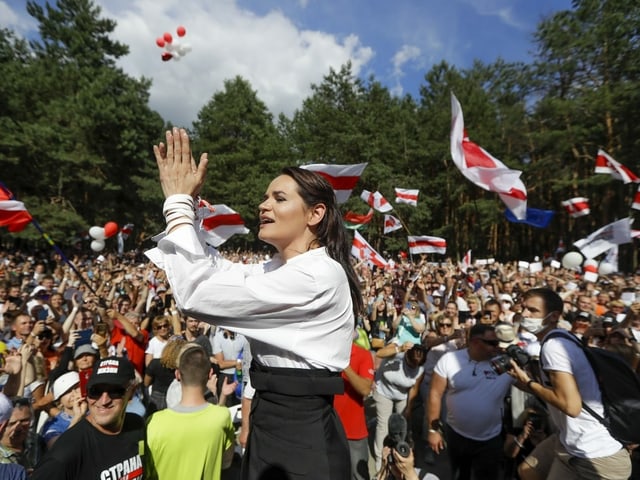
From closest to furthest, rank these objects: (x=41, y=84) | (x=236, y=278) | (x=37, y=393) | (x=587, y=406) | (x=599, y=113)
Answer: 1. (x=236, y=278)
2. (x=587, y=406)
3. (x=37, y=393)
4. (x=599, y=113)
5. (x=41, y=84)

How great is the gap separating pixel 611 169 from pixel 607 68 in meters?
15.8

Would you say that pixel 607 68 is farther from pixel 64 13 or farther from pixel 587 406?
pixel 64 13

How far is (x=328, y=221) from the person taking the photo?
170 cm

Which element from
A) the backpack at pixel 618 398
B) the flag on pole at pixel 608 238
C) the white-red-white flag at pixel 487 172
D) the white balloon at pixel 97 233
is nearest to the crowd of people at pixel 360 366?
the backpack at pixel 618 398

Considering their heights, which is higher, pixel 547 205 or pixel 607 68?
pixel 607 68

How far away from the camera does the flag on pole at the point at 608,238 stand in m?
9.98

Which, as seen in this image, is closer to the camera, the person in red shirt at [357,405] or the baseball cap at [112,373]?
the baseball cap at [112,373]

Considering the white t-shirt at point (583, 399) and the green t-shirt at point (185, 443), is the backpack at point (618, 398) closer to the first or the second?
the white t-shirt at point (583, 399)

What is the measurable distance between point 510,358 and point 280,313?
8.66 feet

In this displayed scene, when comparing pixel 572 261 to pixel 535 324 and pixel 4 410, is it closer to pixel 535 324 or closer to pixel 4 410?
pixel 535 324

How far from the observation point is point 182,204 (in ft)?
4.54

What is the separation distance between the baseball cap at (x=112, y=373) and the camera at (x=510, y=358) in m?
2.71

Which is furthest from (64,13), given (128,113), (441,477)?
(441,477)

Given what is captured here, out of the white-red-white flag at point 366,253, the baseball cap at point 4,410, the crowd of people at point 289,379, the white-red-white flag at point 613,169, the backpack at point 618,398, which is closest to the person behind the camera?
the crowd of people at point 289,379
